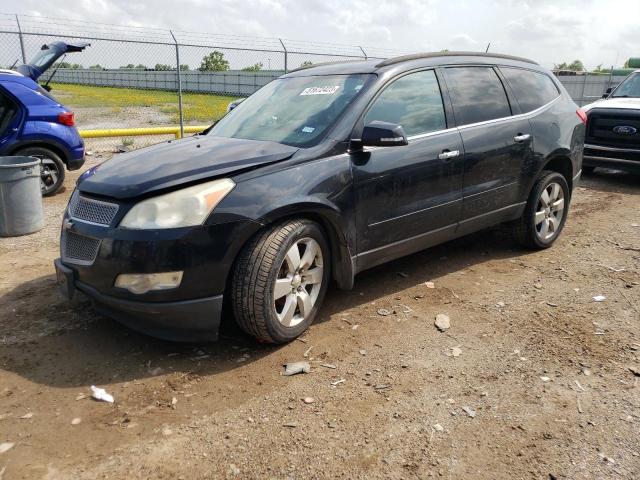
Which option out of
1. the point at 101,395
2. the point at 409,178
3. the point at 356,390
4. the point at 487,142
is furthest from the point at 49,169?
the point at 356,390

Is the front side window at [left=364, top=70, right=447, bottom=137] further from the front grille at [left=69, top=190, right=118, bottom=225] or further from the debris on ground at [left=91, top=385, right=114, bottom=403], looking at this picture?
the debris on ground at [left=91, top=385, right=114, bottom=403]

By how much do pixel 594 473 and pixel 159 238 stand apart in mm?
2418

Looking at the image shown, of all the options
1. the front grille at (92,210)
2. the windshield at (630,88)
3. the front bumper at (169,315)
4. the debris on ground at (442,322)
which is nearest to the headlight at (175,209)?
the front grille at (92,210)

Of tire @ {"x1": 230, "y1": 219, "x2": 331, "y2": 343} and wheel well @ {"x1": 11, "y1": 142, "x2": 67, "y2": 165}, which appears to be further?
wheel well @ {"x1": 11, "y1": 142, "x2": 67, "y2": 165}

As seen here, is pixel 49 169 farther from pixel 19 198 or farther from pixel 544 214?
pixel 544 214

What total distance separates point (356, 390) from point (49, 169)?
5.96 meters

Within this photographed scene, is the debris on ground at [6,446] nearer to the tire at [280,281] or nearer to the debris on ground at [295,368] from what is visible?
the tire at [280,281]

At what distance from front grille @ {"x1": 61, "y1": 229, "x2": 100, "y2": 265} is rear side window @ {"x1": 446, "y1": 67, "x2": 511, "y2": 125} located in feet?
9.49

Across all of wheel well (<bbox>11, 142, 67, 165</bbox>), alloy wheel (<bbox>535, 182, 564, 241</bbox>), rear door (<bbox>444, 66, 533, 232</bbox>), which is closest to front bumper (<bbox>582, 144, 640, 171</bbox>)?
alloy wheel (<bbox>535, 182, 564, 241</bbox>)

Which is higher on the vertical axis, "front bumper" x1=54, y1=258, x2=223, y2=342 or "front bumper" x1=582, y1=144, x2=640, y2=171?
"front bumper" x1=582, y1=144, x2=640, y2=171

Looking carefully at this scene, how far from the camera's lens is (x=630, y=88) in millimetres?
9844

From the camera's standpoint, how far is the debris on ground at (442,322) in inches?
151

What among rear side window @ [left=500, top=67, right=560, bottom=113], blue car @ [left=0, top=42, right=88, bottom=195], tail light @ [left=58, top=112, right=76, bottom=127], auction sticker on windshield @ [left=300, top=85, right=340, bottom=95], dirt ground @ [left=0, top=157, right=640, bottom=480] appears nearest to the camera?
dirt ground @ [left=0, top=157, right=640, bottom=480]

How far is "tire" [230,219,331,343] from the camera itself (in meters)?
3.19
